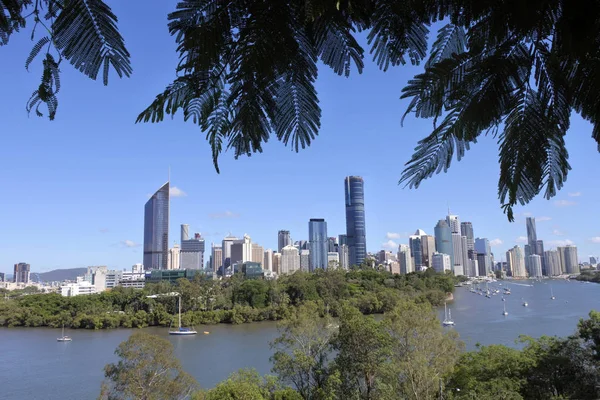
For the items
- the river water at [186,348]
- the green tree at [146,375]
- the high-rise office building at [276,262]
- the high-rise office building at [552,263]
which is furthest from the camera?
the high-rise office building at [276,262]

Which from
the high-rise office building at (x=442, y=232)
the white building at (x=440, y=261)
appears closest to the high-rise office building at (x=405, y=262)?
the white building at (x=440, y=261)

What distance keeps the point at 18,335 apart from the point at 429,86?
23.3 metres

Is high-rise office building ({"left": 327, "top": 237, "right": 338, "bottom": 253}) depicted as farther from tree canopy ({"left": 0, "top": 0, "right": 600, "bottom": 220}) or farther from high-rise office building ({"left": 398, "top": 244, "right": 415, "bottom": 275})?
tree canopy ({"left": 0, "top": 0, "right": 600, "bottom": 220})

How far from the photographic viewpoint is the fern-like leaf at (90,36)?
1.59 ft

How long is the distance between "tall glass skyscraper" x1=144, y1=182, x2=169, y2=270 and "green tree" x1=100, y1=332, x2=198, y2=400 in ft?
209

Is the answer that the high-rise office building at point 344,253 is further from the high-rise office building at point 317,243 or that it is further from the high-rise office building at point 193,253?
the high-rise office building at point 193,253

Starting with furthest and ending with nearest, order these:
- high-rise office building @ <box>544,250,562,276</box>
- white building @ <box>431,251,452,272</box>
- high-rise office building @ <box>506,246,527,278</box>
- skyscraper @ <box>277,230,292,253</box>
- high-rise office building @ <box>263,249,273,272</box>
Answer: skyscraper @ <box>277,230,292,253</box> < high-rise office building @ <box>263,249,273,272</box> < high-rise office building @ <box>506,246,527,278</box> < high-rise office building @ <box>544,250,562,276</box> < white building @ <box>431,251,452,272</box>

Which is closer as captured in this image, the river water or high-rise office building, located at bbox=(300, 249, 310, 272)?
the river water

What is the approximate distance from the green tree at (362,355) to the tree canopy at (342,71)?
7711 millimetres

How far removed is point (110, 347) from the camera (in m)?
15.2

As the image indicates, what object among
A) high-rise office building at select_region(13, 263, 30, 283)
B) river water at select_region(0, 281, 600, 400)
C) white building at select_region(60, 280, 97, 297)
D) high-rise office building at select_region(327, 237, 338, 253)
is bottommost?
river water at select_region(0, 281, 600, 400)

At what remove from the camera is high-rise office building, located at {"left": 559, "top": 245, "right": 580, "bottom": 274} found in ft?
178

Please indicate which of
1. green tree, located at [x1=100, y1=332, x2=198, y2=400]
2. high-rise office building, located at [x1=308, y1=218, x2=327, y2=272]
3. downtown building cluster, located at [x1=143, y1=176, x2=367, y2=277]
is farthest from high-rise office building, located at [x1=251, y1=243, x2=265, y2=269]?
green tree, located at [x1=100, y1=332, x2=198, y2=400]

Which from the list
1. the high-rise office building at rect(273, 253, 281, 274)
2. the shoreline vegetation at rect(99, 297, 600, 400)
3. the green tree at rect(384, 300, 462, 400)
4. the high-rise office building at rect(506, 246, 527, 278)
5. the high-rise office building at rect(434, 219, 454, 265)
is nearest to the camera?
the high-rise office building at rect(434, 219, 454, 265)
